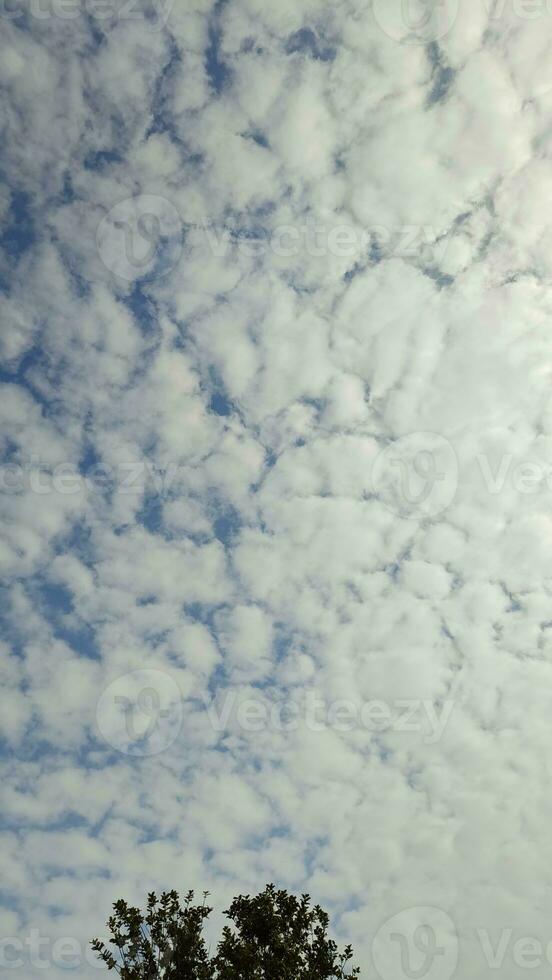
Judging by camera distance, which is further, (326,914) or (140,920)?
(326,914)

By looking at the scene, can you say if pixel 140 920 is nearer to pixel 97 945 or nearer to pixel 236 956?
pixel 97 945

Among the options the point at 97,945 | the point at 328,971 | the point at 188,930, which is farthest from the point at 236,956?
the point at 97,945

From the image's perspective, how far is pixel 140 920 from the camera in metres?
13.1

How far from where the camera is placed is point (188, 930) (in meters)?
13.2

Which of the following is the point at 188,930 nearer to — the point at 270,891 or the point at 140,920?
the point at 140,920

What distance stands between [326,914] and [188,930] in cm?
336

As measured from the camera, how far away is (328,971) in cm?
1298

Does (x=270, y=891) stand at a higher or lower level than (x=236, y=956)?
higher

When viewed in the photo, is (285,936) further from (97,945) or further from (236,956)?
(97,945)

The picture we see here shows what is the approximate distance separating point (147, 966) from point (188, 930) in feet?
3.49

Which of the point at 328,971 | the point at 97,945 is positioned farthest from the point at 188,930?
the point at 328,971

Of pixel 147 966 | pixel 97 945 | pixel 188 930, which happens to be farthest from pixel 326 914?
pixel 97 945

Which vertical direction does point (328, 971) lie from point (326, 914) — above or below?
below

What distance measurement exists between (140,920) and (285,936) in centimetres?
346
